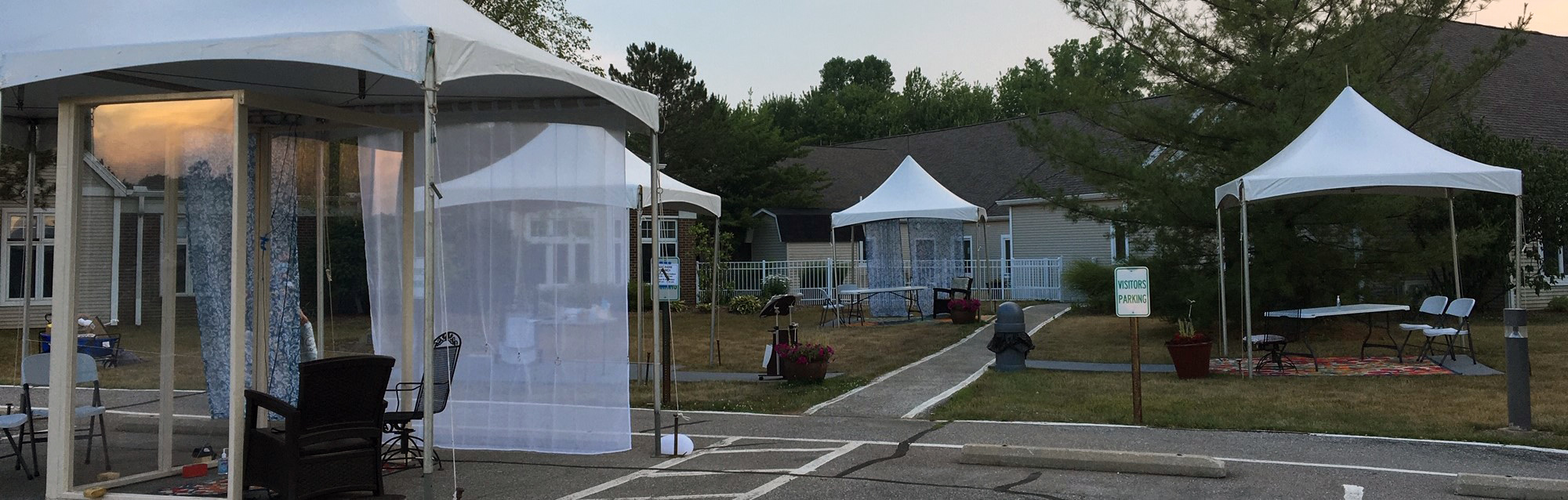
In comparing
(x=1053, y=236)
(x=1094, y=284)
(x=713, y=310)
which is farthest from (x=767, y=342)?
(x=1053, y=236)

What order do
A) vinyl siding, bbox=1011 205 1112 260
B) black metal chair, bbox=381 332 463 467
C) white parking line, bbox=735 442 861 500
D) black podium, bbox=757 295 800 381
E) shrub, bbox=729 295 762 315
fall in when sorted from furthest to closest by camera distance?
vinyl siding, bbox=1011 205 1112 260 < shrub, bbox=729 295 762 315 < black podium, bbox=757 295 800 381 < black metal chair, bbox=381 332 463 467 < white parking line, bbox=735 442 861 500

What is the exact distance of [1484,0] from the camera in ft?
53.9

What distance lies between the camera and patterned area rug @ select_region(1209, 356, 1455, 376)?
1298cm

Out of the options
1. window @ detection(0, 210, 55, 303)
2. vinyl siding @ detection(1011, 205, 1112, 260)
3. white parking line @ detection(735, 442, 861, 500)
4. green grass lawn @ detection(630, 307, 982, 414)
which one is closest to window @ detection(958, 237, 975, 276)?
vinyl siding @ detection(1011, 205, 1112, 260)

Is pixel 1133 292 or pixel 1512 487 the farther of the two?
pixel 1133 292

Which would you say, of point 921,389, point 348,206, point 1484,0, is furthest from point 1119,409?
point 1484,0

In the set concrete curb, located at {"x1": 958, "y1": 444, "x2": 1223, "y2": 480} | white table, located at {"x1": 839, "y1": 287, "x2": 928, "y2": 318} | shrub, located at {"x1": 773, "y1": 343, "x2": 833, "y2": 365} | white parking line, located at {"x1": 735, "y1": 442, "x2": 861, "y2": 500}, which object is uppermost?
white table, located at {"x1": 839, "y1": 287, "x2": 928, "y2": 318}

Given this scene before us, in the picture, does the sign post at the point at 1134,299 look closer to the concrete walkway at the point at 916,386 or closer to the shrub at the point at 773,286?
the concrete walkway at the point at 916,386

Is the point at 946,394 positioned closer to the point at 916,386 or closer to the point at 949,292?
the point at 916,386

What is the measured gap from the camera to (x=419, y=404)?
855 centimetres

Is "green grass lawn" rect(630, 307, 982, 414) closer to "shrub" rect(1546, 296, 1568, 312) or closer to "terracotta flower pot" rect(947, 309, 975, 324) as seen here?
"terracotta flower pot" rect(947, 309, 975, 324)

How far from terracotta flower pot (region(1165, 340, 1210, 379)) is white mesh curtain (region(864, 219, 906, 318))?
11.4 meters

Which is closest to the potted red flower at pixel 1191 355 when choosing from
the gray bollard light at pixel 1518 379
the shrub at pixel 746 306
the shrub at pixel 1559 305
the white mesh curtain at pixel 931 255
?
the gray bollard light at pixel 1518 379

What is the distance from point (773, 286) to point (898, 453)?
71.2ft
